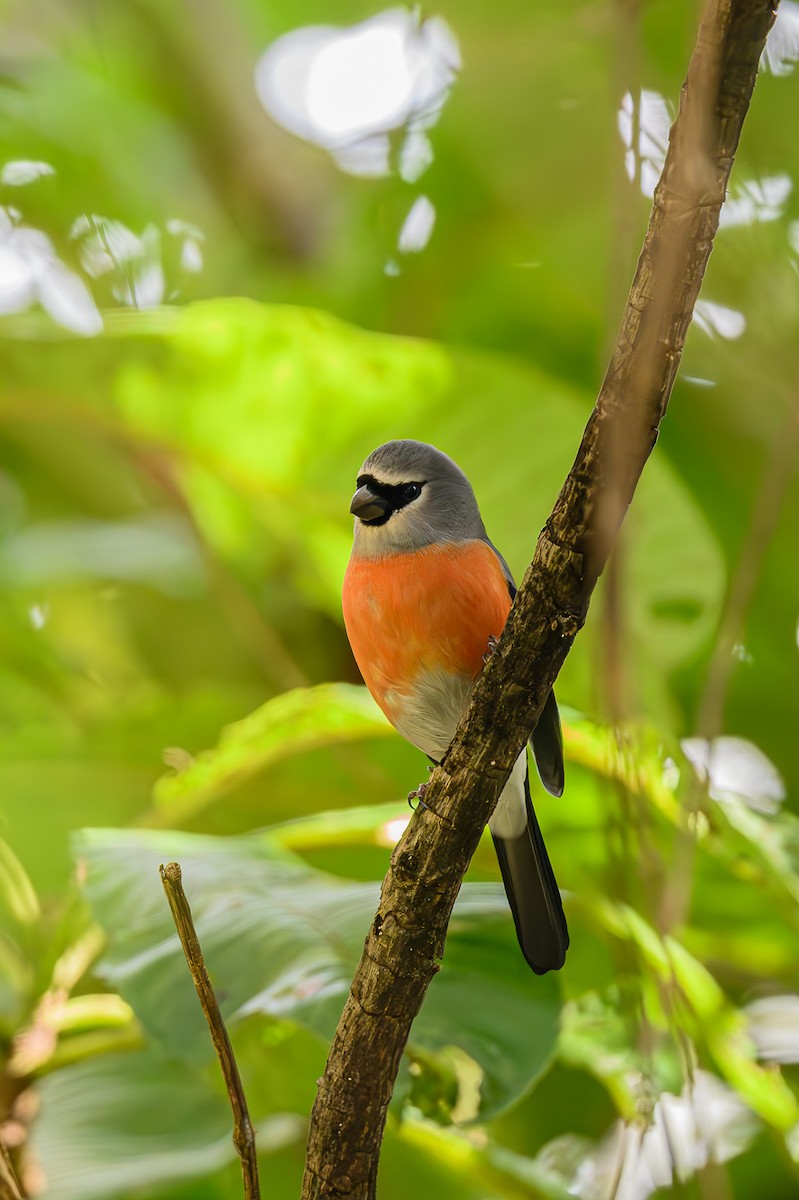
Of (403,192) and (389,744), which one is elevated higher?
(403,192)

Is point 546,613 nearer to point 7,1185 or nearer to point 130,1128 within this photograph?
point 7,1185

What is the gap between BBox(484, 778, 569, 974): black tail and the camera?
1275mm

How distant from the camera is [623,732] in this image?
1.08 m

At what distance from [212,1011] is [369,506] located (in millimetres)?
693

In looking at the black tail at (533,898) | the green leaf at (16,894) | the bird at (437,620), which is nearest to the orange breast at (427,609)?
the bird at (437,620)

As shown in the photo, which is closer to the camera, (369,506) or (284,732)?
(369,506)

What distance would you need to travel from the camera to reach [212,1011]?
795mm

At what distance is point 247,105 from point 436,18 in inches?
22.5

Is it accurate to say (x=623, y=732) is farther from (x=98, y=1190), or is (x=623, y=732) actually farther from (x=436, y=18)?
(x=436, y=18)

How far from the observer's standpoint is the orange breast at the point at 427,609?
50.6 inches

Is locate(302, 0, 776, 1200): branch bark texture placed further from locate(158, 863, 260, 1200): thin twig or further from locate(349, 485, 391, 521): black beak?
locate(349, 485, 391, 521): black beak

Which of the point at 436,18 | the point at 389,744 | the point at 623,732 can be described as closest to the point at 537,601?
the point at 623,732

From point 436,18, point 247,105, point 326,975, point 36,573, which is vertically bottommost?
point 326,975

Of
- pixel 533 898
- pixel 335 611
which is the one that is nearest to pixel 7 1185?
pixel 533 898
